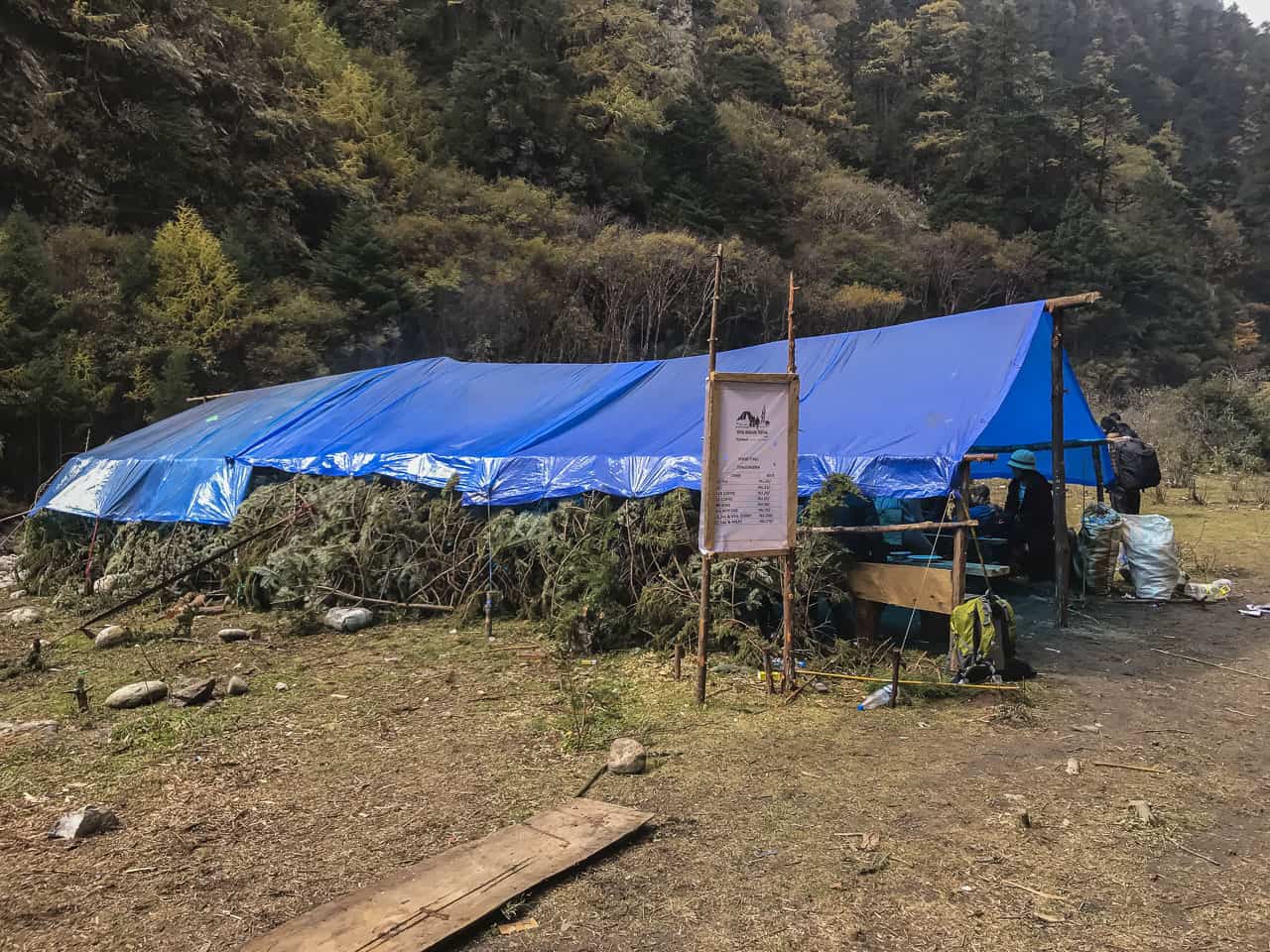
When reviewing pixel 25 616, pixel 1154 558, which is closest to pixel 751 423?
pixel 1154 558

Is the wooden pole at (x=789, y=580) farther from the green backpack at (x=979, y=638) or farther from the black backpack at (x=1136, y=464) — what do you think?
the black backpack at (x=1136, y=464)

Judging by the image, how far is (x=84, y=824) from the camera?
3443mm

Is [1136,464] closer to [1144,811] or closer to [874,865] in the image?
[1144,811]

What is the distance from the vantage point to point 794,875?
3049 millimetres

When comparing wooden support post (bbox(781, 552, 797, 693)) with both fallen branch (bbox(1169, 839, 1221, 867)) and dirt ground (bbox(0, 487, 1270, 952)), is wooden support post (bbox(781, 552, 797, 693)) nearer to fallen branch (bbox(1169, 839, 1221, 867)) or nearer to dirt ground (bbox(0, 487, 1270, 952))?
dirt ground (bbox(0, 487, 1270, 952))

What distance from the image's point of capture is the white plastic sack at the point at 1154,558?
7727 millimetres

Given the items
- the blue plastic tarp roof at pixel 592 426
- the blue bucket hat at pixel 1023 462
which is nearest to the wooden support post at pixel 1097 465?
the blue plastic tarp roof at pixel 592 426

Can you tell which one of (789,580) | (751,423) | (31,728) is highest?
(751,423)

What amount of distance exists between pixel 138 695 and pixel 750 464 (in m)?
4.26

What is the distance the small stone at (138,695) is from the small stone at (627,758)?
3.26 metres

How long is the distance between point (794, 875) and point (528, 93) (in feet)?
105

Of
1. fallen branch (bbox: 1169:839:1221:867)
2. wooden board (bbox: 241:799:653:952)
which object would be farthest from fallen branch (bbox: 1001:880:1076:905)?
wooden board (bbox: 241:799:653:952)

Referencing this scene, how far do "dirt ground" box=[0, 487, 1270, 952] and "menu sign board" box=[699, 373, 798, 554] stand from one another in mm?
1108

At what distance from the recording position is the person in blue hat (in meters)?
8.32
